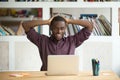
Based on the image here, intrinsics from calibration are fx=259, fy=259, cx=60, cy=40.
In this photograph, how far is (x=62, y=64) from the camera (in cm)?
226

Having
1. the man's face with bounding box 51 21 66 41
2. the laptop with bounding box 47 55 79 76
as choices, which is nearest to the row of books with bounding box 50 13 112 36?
the man's face with bounding box 51 21 66 41

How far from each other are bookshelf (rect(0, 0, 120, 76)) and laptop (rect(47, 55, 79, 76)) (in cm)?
168

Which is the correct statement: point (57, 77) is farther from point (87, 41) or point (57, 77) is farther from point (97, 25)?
point (97, 25)

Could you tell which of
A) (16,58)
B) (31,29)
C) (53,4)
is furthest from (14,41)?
(31,29)

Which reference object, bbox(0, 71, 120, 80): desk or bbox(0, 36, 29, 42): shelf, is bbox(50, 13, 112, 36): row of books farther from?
bbox(0, 71, 120, 80): desk

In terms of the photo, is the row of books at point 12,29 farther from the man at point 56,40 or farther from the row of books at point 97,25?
the man at point 56,40

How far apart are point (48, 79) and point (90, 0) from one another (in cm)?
200

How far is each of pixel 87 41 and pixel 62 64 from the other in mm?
1729

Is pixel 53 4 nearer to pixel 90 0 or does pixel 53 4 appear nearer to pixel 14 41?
pixel 90 0

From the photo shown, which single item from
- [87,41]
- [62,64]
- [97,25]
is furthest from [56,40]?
[97,25]

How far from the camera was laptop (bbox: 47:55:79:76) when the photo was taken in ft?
7.36

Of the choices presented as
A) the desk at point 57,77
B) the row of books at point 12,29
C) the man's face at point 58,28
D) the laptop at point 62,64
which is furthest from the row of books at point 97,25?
the laptop at point 62,64

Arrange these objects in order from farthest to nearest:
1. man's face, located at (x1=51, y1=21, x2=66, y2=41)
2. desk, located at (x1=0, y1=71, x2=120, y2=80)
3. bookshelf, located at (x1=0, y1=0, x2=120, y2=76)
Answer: bookshelf, located at (x1=0, y1=0, x2=120, y2=76)
man's face, located at (x1=51, y1=21, x2=66, y2=41)
desk, located at (x1=0, y1=71, x2=120, y2=80)

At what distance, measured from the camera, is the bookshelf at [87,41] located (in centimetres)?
387
